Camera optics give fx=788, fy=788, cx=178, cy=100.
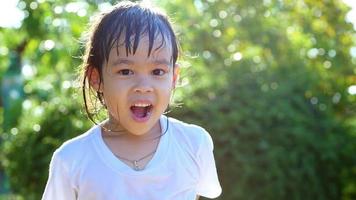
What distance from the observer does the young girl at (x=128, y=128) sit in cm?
251

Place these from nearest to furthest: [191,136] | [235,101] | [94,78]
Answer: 1. [94,78]
2. [191,136]
3. [235,101]

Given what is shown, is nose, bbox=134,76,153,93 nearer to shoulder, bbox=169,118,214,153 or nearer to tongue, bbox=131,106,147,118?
tongue, bbox=131,106,147,118

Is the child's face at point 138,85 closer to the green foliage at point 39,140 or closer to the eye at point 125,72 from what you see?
the eye at point 125,72

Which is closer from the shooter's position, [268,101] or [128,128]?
[128,128]

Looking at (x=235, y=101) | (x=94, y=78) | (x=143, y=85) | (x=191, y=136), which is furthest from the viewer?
(x=235, y=101)

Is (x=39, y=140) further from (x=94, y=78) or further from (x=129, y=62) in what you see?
(x=129, y=62)

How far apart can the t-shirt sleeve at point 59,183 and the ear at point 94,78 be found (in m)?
0.27

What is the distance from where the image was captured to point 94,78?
8.73 feet

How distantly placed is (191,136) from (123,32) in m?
0.48

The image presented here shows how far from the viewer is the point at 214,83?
5652 millimetres

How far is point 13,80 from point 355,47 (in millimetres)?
3552

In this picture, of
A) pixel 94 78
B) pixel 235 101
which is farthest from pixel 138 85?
pixel 235 101

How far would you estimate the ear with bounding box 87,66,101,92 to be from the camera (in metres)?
2.64

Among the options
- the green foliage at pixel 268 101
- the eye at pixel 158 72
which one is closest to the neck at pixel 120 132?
the eye at pixel 158 72
